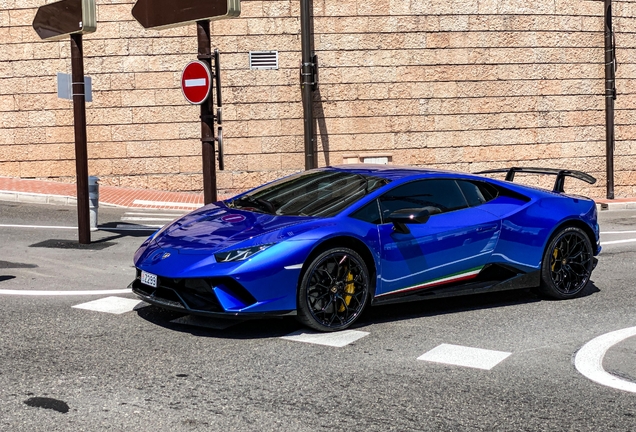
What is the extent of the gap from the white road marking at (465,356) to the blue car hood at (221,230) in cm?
131

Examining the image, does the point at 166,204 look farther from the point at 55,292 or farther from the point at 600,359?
the point at 600,359

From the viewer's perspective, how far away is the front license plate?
21.0 feet

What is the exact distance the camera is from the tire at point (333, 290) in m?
6.35

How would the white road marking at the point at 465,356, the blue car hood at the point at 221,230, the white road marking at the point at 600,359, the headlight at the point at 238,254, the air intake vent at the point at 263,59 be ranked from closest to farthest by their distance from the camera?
the white road marking at the point at 600,359, the white road marking at the point at 465,356, the headlight at the point at 238,254, the blue car hood at the point at 221,230, the air intake vent at the point at 263,59

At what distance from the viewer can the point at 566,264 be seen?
26.2ft

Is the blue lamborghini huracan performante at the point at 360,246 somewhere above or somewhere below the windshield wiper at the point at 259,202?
below

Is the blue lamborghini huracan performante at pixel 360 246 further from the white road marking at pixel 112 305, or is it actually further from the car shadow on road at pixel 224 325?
the white road marking at pixel 112 305

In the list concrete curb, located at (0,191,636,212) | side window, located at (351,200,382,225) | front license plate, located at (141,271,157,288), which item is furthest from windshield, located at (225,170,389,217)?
concrete curb, located at (0,191,636,212)

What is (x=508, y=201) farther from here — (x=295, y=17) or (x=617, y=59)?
(x=617, y=59)

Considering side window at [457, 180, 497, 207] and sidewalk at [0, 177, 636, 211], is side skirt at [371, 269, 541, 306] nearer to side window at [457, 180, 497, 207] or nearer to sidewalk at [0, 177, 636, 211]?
side window at [457, 180, 497, 207]

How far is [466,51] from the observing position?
20547 mm

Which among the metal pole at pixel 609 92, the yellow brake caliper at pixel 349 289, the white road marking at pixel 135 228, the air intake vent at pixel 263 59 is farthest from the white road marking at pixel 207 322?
the metal pole at pixel 609 92

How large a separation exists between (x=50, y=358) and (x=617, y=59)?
62.2ft

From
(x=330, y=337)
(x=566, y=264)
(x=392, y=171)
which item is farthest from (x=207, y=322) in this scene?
(x=566, y=264)
